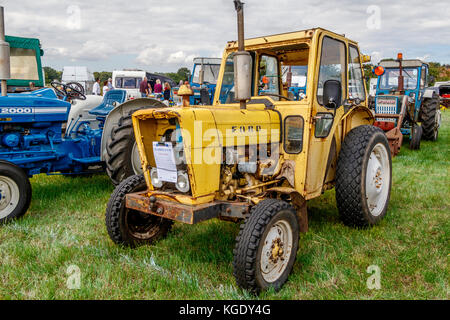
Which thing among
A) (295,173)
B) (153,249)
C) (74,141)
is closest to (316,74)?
(295,173)

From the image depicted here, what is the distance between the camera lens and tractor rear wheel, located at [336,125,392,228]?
12.4ft

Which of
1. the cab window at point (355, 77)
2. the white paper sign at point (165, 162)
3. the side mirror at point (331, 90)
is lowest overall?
the white paper sign at point (165, 162)

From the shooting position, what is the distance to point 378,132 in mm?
4121

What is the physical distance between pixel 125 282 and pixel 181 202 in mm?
732

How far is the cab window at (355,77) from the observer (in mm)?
4190

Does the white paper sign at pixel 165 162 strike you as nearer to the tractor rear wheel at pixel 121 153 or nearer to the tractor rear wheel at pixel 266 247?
the tractor rear wheel at pixel 266 247

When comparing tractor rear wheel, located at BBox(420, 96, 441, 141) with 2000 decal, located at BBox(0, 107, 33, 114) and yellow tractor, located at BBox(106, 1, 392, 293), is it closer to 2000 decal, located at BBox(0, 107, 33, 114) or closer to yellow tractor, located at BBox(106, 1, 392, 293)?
yellow tractor, located at BBox(106, 1, 392, 293)

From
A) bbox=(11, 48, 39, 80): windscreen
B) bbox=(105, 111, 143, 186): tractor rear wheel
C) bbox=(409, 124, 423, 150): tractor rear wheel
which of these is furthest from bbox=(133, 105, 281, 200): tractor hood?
bbox=(409, 124, 423, 150): tractor rear wheel

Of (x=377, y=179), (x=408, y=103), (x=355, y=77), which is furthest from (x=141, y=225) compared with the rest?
(x=408, y=103)

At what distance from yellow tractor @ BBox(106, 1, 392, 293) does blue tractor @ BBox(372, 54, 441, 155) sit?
5077 mm

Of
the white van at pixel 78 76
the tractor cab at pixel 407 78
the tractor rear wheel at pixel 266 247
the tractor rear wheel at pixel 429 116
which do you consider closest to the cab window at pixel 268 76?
the tractor rear wheel at pixel 266 247

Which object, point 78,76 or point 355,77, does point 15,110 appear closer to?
point 355,77

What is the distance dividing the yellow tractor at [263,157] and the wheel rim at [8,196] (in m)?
1.50

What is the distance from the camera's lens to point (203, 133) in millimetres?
2871
